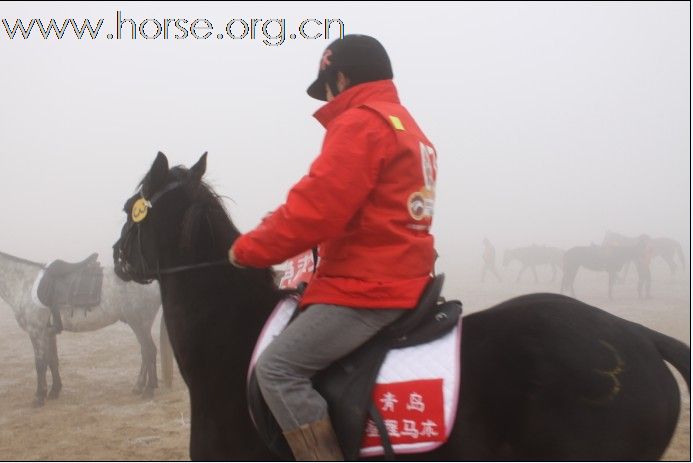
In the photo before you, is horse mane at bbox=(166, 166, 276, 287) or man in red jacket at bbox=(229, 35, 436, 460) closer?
man in red jacket at bbox=(229, 35, 436, 460)

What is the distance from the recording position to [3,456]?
4.92m

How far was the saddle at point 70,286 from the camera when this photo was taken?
21.7 ft

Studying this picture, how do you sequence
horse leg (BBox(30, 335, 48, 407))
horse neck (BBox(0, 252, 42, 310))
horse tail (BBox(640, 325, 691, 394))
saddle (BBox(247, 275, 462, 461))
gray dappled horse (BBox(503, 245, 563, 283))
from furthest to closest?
gray dappled horse (BBox(503, 245, 563, 283)) → horse neck (BBox(0, 252, 42, 310)) → horse leg (BBox(30, 335, 48, 407)) → horse tail (BBox(640, 325, 691, 394)) → saddle (BBox(247, 275, 462, 461))

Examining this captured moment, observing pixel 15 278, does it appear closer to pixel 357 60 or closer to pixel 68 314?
pixel 68 314

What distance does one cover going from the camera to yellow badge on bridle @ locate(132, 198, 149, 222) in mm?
2422

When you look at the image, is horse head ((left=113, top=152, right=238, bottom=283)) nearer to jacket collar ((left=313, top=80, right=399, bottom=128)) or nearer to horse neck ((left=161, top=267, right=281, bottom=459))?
horse neck ((left=161, top=267, right=281, bottom=459))

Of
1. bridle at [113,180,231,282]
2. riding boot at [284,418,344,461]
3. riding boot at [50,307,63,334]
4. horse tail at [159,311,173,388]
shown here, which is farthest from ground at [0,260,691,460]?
riding boot at [284,418,344,461]

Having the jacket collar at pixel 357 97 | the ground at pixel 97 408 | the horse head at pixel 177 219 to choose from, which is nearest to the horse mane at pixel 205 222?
the horse head at pixel 177 219

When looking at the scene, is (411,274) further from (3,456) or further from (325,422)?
(3,456)

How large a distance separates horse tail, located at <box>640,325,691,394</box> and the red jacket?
0.92m

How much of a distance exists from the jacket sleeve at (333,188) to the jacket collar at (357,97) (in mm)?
144

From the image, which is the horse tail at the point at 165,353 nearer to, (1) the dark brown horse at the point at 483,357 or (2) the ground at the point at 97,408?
(2) the ground at the point at 97,408

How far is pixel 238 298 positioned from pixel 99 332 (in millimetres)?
9667

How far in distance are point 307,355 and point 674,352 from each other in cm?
138
